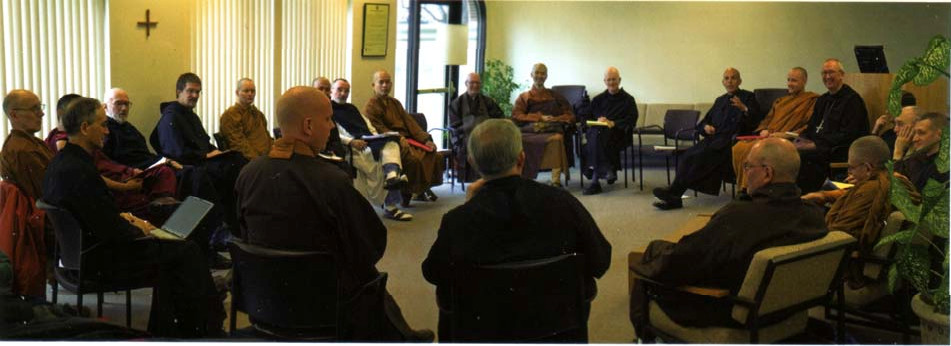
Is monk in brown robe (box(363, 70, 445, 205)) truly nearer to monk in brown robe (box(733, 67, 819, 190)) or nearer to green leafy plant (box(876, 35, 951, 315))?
monk in brown robe (box(733, 67, 819, 190))

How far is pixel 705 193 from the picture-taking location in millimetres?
7438

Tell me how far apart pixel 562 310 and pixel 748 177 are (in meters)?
0.84

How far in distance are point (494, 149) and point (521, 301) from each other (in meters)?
0.48

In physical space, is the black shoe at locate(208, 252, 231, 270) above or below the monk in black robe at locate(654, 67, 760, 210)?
below

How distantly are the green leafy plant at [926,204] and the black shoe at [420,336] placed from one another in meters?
1.58

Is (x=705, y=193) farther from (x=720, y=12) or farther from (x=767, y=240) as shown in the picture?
(x=767, y=240)

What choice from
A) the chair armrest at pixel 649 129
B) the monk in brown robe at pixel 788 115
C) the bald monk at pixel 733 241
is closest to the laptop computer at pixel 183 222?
the bald monk at pixel 733 241

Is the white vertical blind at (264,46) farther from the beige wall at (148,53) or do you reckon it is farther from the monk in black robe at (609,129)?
the monk in black robe at (609,129)

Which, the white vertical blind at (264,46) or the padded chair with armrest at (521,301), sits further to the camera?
the white vertical blind at (264,46)

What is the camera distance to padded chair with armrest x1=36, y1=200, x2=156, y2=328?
11.9ft

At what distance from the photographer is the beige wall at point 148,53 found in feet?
17.7

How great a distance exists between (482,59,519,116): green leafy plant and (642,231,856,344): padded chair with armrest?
5610 millimetres

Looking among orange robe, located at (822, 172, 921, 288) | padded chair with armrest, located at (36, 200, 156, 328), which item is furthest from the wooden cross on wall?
orange robe, located at (822, 172, 921, 288)

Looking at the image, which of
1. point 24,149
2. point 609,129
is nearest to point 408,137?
point 609,129
